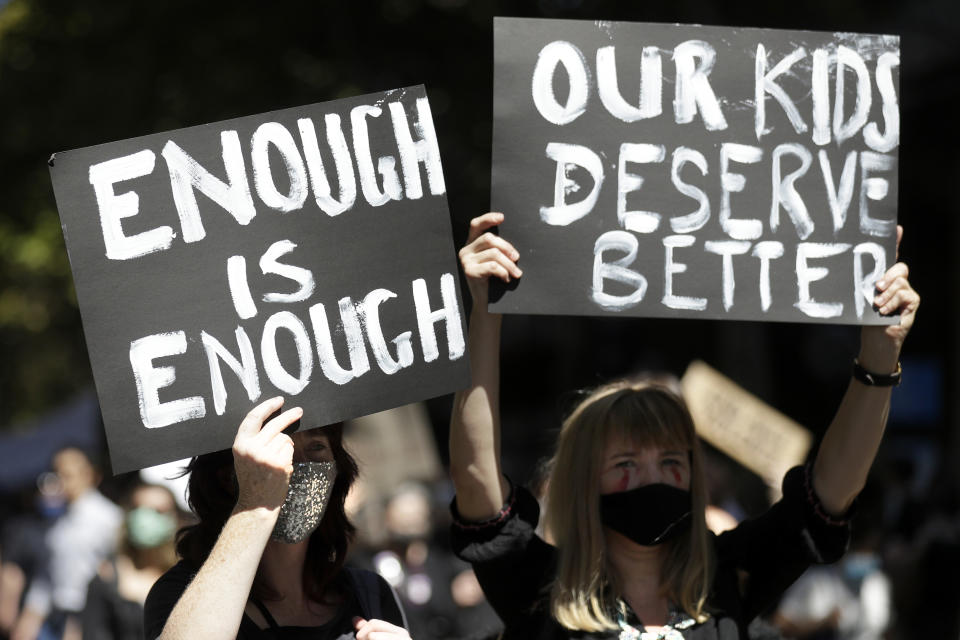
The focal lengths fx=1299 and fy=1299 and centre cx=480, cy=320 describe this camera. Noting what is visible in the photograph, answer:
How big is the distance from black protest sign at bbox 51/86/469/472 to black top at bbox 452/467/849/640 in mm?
390

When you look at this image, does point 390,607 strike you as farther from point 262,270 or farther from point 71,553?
point 71,553

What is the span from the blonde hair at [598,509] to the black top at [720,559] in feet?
0.17

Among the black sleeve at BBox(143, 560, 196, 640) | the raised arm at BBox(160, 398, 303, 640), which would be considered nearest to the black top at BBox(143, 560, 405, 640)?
the black sleeve at BBox(143, 560, 196, 640)

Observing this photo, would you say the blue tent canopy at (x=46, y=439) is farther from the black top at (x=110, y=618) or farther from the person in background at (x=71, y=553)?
the black top at (x=110, y=618)

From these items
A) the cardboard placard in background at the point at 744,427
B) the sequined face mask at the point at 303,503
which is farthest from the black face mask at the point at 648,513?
the cardboard placard in background at the point at 744,427

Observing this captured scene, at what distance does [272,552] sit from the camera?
2889 millimetres

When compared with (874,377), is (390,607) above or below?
below

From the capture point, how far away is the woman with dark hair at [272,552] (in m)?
2.52

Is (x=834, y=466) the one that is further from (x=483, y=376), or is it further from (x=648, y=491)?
(x=483, y=376)

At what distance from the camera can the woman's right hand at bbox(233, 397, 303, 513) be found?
260 cm

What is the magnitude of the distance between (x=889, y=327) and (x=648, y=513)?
75cm

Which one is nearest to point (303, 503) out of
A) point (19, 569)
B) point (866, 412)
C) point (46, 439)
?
point (866, 412)

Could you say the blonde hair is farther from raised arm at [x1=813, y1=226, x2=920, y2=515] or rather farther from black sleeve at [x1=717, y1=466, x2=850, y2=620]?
raised arm at [x1=813, y1=226, x2=920, y2=515]

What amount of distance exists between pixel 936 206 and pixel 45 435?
1135 centimetres
